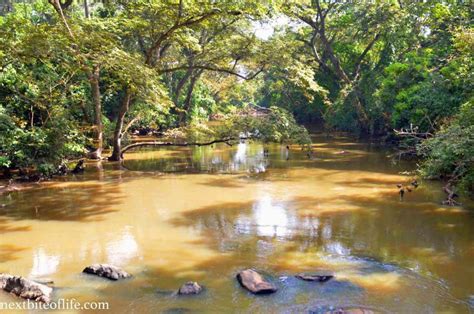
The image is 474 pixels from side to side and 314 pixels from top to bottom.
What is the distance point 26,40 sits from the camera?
10953 mm

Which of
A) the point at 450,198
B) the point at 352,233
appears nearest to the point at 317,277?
the point at 352,233

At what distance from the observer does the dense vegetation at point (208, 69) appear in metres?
11.4

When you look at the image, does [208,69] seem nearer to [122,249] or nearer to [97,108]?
[97,108]

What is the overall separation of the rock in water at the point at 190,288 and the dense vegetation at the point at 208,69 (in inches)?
209

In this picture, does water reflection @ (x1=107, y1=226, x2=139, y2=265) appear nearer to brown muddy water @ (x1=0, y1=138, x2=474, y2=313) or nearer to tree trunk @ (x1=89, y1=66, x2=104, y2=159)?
brown muddy water @ (x1=0, y1=138, x2=474, y2=313)

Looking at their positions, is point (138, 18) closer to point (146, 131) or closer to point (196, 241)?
point (196, 241)

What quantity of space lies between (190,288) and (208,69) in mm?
11978

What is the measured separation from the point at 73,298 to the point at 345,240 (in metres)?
4.62

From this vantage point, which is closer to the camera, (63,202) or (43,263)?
(43,263)

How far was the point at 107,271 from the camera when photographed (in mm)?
6160

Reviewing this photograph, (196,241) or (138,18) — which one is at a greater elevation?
(138,18)

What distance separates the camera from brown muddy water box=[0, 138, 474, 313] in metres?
5.59

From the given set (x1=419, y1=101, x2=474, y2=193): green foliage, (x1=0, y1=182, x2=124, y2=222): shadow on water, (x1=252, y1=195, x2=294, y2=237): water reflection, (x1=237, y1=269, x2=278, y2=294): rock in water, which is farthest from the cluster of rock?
(x1=419, y1=101, x2=474, y2=193): green foliage

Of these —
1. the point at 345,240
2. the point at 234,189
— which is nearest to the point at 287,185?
the point at 234,189
